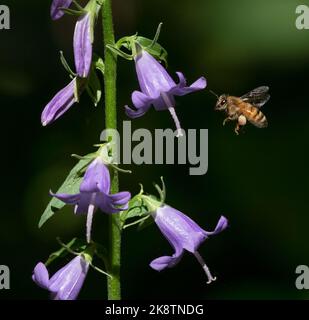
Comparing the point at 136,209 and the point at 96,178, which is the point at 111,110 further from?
the point at 136,209

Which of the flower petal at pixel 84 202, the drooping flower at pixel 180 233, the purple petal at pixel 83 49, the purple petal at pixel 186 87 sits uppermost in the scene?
the purple petal at pixel 83 49

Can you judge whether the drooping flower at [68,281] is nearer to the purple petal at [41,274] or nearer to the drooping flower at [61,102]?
the purple petal at [41,274]

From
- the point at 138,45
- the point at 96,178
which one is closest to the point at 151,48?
the point at 138,45

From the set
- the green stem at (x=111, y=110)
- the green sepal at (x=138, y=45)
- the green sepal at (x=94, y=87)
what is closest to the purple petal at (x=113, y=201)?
the green stem at (x=111, y=110)

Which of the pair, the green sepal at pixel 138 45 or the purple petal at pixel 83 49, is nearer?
the purple petal at pixel 83 49

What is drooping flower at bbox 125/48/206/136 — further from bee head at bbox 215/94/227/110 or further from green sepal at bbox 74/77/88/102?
bee head at bbox 215/94/227/110

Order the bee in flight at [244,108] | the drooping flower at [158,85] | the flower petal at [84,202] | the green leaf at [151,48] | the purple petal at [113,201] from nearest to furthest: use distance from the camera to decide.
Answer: the purple petal at [113,201] → the flower petal at [84,202] → the drooping flower at [158,85] → the green leaf at [151,48] → the bee in flight at [244,108]

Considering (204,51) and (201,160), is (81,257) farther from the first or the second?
(204,51)
